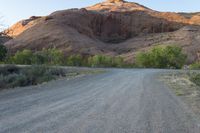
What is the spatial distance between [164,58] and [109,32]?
190ft

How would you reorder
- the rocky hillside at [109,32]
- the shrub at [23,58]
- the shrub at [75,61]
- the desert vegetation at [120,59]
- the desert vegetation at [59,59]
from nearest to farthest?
the desert vegetation at [120,59]
the desert vegetation at [59,59]
the shrub at [75,61]
the shrub at [23,58]
the rocky hillside at [109,32]

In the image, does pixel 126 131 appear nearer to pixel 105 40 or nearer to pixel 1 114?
pixel 1 114

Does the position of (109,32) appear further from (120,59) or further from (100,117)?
(100,117)

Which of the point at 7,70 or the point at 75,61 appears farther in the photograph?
the point at 75,61

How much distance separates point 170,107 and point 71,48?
9198cm

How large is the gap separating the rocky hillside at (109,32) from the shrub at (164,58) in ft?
33.0

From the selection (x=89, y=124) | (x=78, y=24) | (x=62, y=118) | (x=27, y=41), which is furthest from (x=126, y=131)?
(x=78, y=24)

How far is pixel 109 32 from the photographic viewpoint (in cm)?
14112

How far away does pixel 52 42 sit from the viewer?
110000mm

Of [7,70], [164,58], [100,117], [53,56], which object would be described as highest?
[100,117]

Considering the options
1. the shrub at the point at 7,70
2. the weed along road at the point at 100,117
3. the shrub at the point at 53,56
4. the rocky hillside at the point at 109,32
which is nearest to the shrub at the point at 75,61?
the shrub at the point at 53,56

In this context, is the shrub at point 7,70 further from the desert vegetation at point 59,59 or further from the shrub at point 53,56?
the shrub at point 53,56

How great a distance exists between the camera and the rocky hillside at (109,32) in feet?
352

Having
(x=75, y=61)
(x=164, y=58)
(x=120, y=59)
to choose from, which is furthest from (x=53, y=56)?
(x=164, y=58)
